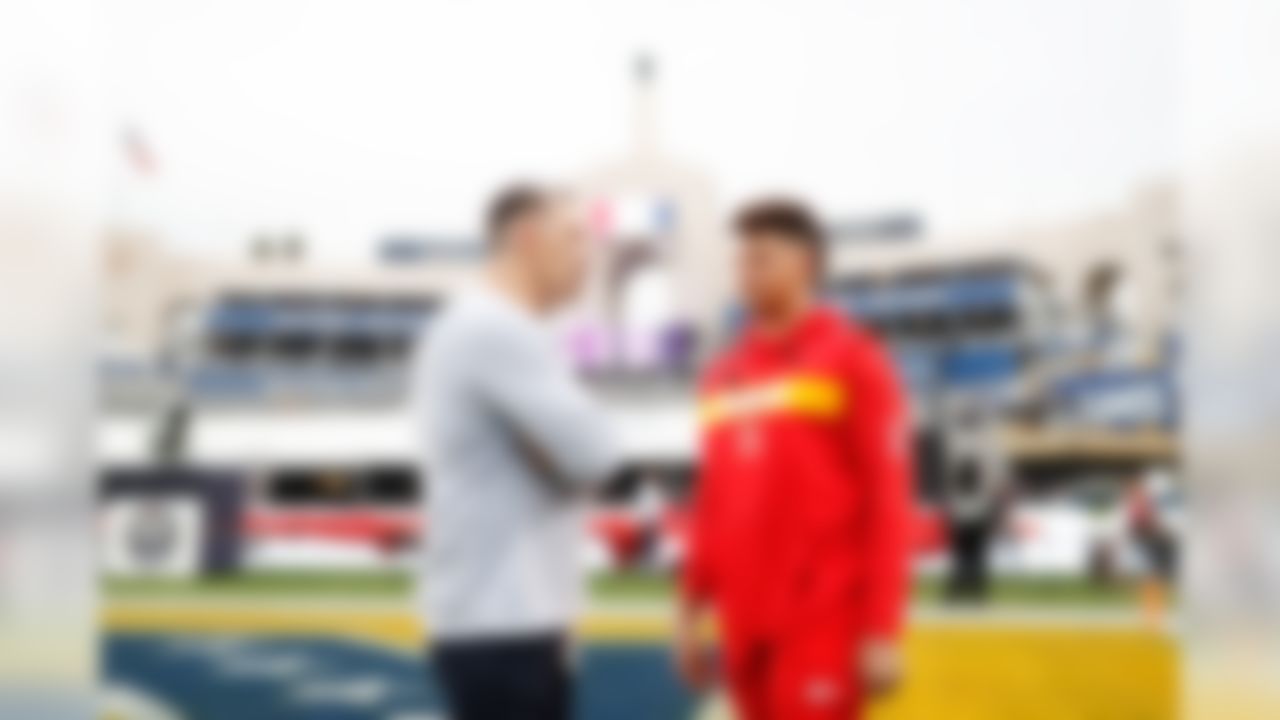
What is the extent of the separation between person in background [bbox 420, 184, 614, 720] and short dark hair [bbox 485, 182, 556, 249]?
13cm

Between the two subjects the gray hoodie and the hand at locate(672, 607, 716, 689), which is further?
the hand at locate(672, 607, 716, 689)

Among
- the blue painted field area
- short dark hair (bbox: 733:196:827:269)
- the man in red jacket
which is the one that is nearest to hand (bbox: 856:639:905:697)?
the man in red jacket

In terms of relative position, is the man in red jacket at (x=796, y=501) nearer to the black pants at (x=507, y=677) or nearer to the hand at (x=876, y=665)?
the hand at (x=876, y=665)

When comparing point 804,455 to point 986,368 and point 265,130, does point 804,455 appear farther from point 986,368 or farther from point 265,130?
point 265,130

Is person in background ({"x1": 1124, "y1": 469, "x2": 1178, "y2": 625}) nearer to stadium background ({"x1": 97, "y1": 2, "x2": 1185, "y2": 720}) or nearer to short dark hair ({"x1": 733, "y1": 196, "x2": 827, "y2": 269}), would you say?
stadium background ({"x1": 97, "y1": 2, "x2": 1185, "y2": 720})

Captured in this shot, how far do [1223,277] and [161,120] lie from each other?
1.12 meters

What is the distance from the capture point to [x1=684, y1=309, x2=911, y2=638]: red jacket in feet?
4.42

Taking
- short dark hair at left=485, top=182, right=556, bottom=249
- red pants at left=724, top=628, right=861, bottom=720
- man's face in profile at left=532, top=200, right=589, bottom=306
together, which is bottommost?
red pants at left=724, top=628, right=861, bottom=720

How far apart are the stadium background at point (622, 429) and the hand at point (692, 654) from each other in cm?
2

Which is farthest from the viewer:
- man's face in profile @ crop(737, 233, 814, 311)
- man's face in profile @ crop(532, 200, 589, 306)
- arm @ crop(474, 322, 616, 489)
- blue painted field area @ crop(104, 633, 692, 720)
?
blue painted field area @ crop(104, 633, 692, 720)

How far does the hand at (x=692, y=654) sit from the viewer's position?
1.45 meters

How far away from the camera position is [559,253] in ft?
4.29

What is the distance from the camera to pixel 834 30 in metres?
1.54

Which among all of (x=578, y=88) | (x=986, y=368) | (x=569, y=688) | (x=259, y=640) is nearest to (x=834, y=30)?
(x=578, y=88)
